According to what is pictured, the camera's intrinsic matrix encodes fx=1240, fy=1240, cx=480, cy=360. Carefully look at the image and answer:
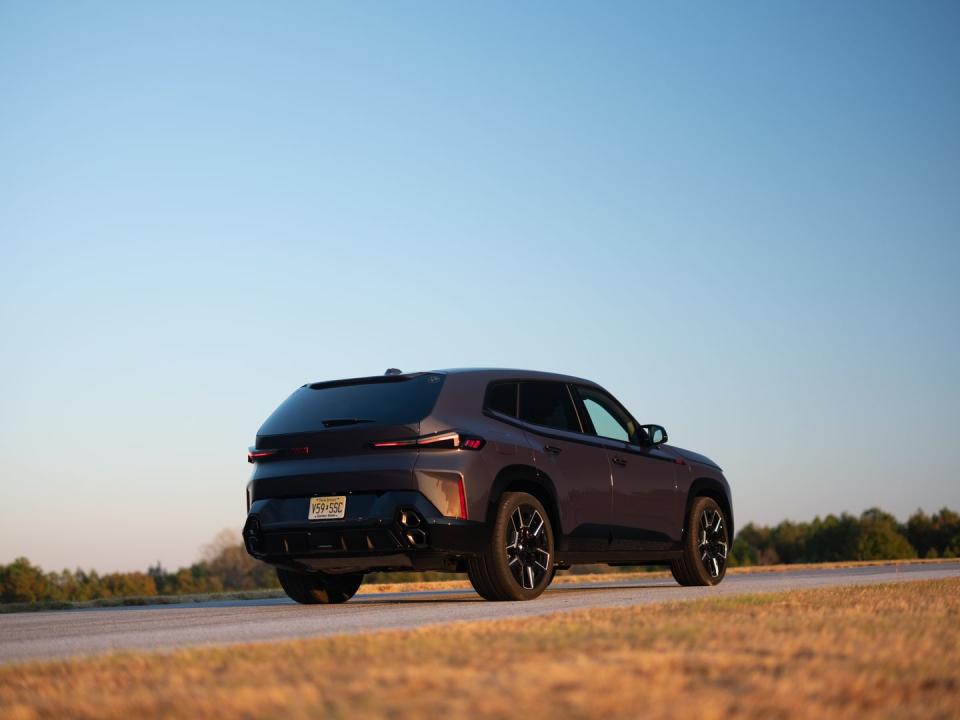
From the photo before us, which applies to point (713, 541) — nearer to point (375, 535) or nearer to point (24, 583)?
point (375, 535)

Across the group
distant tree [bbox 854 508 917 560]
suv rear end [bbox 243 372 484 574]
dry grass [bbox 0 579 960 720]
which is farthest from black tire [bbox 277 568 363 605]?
distant tree [bbox 854 508 917 560]

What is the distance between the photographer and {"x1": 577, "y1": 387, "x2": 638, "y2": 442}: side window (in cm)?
1112

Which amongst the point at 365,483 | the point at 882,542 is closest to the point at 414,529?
the point at 365,483

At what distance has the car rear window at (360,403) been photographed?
945 centimetres

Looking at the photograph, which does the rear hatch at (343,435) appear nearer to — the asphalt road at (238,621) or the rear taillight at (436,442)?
the rear taillight at (436,442)

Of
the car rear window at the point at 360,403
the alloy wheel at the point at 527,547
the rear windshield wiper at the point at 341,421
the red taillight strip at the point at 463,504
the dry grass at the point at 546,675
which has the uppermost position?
the car rear window at the point at 360,403

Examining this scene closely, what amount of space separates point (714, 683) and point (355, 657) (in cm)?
165

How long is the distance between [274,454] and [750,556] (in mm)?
76894

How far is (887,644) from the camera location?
5426 mm

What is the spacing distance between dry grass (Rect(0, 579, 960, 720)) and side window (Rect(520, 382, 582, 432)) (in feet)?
12.5

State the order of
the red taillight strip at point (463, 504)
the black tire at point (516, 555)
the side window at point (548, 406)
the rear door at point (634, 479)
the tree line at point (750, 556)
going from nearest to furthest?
the red taillight strip at point (463, 504), the black tire at point (516, 555), the side window at point (548, 406), the rear door at point (634, 479), the tree line at point (750, 556)

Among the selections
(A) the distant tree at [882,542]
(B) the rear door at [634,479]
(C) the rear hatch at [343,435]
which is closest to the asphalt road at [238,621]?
(B) the rear door at [634,479]

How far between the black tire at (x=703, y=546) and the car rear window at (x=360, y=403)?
3.61 metres

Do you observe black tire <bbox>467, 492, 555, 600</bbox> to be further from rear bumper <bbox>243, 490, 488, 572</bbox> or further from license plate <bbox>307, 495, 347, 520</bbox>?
license plate <bbox>307, 495, 347, 520</bbox>
